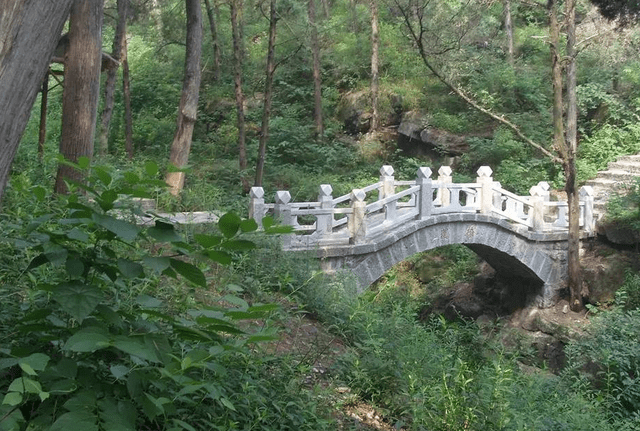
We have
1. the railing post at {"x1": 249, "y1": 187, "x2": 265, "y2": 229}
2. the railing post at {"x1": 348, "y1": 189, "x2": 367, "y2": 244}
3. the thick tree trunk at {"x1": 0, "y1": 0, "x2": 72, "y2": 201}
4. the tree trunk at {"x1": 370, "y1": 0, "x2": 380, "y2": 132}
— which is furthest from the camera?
the tree trunk at {"x1": 370, "y1": 0, "x2": 380, "y2": 132}

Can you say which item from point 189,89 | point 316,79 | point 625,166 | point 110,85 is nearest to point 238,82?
point 110,85

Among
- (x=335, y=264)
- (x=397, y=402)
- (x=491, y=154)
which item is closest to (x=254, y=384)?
(x=397, y=402)

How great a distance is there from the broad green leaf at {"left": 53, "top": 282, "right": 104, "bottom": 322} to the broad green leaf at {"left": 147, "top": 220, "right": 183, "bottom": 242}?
1.01 feet

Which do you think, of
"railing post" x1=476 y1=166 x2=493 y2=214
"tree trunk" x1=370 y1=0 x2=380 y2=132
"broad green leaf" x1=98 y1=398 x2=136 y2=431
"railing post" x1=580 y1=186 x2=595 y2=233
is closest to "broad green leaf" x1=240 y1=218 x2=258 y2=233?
"broad green leaf" x1=98 y1=398 x2=136 y2=431

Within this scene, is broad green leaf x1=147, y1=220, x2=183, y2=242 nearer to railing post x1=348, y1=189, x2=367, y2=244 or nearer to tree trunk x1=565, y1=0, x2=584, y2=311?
railing post x1=348, y1=189, x2=367, y2=244

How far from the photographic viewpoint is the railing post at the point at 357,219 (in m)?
13.8

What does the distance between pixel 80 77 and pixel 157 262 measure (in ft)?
26.5

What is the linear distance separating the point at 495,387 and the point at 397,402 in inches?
28.6

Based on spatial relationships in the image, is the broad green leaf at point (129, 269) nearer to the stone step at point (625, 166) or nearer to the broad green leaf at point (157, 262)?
the broad green leaf at point (157, 262)

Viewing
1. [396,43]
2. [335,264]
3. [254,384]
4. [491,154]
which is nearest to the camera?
[254,384]

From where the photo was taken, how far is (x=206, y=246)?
9.55ft

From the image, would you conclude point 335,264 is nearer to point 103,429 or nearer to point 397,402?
point 397,402

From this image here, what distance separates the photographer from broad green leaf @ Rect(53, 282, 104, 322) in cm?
Answer: 272

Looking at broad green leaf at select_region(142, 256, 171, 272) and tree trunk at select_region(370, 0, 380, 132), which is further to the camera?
tree trunk at select_region(370, 0, 380, 132)
